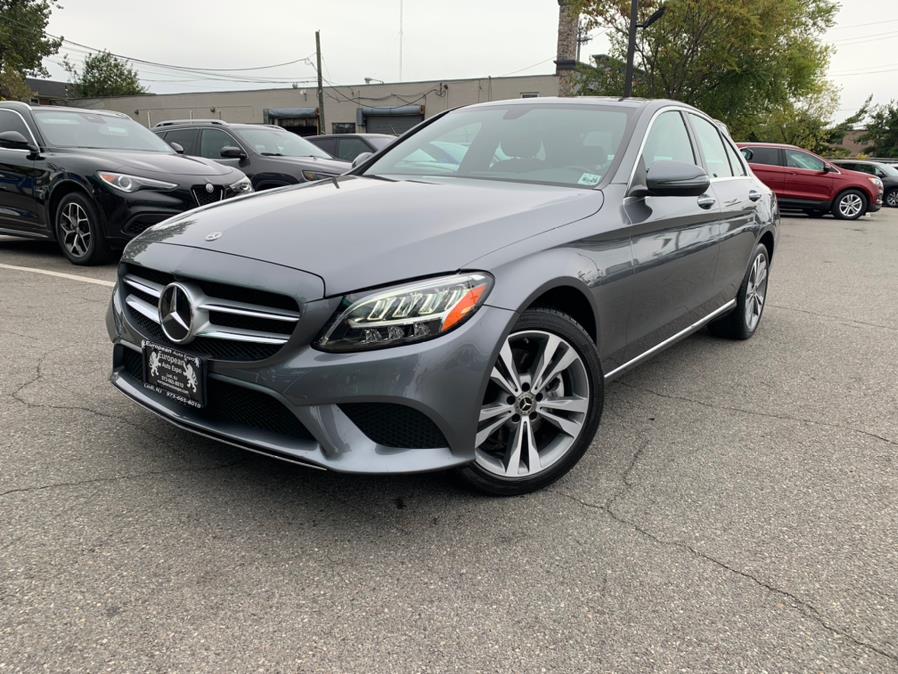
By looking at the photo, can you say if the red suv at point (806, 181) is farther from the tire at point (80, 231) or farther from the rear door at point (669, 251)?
the tire at point (80, 231)

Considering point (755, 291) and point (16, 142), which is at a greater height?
point (16, 142)

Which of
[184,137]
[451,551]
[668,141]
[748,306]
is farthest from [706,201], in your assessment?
[184,137]

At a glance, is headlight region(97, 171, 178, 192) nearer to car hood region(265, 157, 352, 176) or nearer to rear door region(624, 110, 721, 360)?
car hood region(265, 157, 352, 176)

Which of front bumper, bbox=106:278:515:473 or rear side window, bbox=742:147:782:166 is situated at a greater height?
rear side window, bbox=742:147:782:166

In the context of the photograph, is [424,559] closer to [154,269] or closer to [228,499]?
[228,499]

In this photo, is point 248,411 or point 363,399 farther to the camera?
point 248,411

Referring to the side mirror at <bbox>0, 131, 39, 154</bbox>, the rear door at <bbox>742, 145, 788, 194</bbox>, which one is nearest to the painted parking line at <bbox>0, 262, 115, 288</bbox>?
the side mirror at <bbox>0, 131, 39, 154</bbox>

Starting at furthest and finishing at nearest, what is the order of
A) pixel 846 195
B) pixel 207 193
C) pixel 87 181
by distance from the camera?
pixel 846 195, pixel 207 193, pixel 87 181

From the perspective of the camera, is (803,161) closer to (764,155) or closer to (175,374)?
(764,155)

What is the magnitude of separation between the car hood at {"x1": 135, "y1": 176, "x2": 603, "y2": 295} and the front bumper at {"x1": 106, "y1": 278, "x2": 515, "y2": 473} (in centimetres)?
20

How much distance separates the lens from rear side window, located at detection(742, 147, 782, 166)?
16.2m

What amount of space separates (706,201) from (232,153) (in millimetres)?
6708

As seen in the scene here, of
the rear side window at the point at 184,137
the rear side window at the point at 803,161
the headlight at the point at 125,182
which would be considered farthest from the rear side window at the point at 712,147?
the rear side window at the point at 803,161

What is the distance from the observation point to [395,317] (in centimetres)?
209
